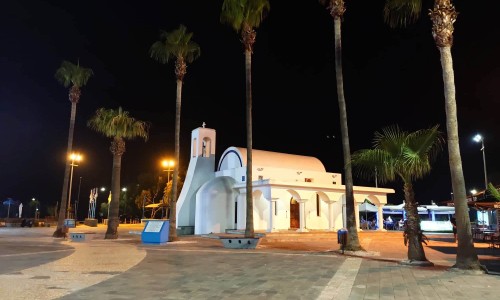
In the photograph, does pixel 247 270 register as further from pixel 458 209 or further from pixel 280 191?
pixel 280 191

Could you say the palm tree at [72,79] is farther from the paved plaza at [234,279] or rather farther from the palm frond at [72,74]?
the paved plaza at [234,279]

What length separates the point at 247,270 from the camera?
11.2m

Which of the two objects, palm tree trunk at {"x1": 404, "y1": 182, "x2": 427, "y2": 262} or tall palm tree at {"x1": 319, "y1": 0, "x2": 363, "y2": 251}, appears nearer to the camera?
palm tree trunk at {"x1": 404, "y1": 182, "x2": 427, "y2": 262}

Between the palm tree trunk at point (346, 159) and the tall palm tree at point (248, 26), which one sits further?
the tall palm tree at point (248, 26)

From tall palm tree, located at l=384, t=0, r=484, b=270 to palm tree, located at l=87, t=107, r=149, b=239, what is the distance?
1893 centimetres

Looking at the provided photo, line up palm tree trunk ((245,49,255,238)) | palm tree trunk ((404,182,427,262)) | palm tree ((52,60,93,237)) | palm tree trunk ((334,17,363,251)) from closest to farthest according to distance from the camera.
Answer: palm tree trunk ((404,182,427,262))
palm tree trunk ((334,17,363,251))
palm tree trunk ((245,49,255,238))
palm tree ((52,60,93,237))

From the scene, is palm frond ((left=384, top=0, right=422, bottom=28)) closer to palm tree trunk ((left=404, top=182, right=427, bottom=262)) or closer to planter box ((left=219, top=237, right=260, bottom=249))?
palm tree trunk ((left=404, top=182, right=427, bottom=262))

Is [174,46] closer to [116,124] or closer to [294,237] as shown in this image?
[116,124]

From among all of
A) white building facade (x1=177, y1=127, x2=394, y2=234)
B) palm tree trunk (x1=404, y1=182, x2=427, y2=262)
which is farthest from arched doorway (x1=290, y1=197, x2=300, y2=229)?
palm tree trunk (x1=404, y1=182, x2=427, y2=262)

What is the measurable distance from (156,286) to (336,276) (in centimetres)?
457

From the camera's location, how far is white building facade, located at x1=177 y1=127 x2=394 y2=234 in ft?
99.6

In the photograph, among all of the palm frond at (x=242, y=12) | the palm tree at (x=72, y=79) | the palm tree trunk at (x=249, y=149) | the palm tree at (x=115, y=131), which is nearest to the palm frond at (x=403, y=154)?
the palm tree trunk at (x=249, y=149)

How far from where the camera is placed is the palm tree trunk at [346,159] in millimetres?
16808

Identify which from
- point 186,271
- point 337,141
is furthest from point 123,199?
point 186,271
